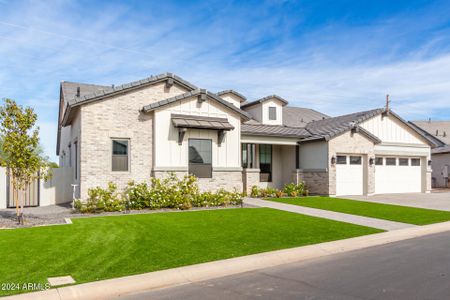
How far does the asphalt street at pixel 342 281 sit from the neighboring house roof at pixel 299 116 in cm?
1749

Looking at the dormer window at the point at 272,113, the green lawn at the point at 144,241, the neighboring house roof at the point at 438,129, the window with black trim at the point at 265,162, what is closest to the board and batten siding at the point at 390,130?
the dormer window at the point at 272,113

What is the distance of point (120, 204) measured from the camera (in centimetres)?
1480

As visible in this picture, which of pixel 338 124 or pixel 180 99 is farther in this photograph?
pixel 338 124

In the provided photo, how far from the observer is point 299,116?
90.1 ft

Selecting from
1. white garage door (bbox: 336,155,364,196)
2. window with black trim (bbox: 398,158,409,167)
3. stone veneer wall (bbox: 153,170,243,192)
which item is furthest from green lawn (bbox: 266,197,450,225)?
window with black trim (bbox: 398,158,409,167)

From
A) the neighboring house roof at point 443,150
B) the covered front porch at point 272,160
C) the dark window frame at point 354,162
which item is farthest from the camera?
the neighboring house roof at point 443,150

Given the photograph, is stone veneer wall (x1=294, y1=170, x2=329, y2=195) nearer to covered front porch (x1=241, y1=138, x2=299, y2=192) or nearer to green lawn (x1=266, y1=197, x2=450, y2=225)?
covered front porch (x1=241, y1=138, x2=299, y2=192)

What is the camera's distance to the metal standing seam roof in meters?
16.3

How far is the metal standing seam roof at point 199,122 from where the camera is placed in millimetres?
16266

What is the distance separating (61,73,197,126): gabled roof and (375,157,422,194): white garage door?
12597 millimetres

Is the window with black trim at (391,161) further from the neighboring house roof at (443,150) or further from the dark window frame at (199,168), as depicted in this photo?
the dark window frame at (199,168)

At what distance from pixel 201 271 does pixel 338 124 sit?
17.5 metres

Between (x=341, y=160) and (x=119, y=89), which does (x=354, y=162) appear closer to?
(x=341, y=160)

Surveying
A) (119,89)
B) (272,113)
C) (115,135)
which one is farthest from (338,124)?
(115,135)
